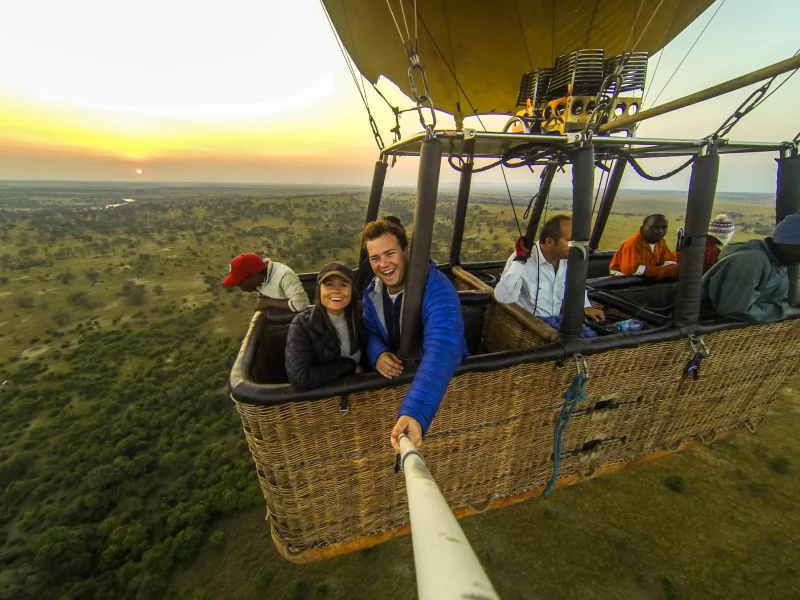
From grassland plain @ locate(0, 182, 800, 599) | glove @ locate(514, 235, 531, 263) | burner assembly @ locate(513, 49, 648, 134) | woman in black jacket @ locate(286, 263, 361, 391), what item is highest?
burner assembly @ locate(513, 49, 648, 134)

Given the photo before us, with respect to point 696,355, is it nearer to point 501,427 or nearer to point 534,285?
point 534,285

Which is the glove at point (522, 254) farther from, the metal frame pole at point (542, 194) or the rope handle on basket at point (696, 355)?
the metal frame pole at point (542, 194)

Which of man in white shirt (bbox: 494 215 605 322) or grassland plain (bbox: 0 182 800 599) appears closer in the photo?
man in white shirt (bbox: 494 215 605 322)

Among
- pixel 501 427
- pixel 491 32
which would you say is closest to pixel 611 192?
pixel 491 32

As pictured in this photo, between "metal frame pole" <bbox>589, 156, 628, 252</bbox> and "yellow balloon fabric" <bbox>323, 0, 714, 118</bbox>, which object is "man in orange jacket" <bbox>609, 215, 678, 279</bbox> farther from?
"yellow balloon fabric" <bbox>323, 0, 714, 118</bbox>

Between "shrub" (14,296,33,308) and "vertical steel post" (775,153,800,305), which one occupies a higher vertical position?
"vertical steel post" (775,153,800,305)

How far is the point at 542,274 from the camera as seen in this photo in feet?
8.84

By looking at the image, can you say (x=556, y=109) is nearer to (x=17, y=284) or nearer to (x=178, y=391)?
(x=178, y=391)

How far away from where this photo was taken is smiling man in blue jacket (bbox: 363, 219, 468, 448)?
1.33m

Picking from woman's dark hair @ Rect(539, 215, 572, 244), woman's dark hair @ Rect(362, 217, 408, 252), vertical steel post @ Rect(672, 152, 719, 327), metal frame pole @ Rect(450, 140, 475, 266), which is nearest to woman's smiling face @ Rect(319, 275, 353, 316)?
woman's dark hair @ Rect(362, 217, 408, 252)

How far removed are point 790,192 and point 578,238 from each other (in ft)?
5.49

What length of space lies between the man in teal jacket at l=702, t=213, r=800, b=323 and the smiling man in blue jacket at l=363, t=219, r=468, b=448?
6.09ft

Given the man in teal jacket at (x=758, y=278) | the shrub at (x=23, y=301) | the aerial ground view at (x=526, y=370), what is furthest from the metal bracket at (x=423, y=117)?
the shrub at (x=23, y=301)

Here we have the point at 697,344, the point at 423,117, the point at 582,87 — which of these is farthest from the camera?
the point at 582,87
